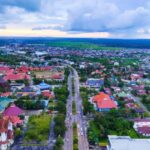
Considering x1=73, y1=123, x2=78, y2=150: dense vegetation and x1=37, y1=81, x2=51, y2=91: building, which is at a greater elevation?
x1=73, y1=123, x2=78, y2=150: dense vegetation

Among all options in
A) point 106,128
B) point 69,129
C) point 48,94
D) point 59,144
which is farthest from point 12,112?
point 48,94

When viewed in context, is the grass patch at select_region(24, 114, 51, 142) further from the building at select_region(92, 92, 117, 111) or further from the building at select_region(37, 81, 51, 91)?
the building at select_region(37, 81, 51, 91)

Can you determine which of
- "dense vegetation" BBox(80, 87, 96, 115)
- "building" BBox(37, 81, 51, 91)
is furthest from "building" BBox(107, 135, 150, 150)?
"building" BBox(37, 81, 51, 91)

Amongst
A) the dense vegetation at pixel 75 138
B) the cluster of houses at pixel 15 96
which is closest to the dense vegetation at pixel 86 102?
the dense vegetation at pixel 75 138

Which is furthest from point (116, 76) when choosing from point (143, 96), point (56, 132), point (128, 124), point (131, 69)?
point (56, 132)

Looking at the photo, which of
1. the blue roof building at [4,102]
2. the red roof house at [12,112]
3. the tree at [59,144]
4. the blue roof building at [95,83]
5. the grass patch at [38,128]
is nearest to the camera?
the tree at [59,144]

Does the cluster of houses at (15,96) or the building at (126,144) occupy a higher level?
the building at (126,144)

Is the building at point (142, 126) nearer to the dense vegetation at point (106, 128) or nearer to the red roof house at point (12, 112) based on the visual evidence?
the dense vegetation at point (106, 128)
